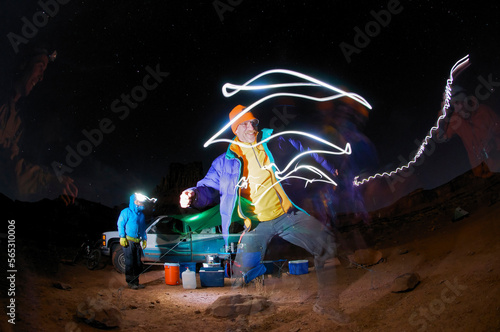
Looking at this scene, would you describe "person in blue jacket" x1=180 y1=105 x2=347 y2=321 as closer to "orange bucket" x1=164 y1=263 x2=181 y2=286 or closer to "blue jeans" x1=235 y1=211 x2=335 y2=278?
"blue jeans" x1=235 y1=211 x2=335 y2=278

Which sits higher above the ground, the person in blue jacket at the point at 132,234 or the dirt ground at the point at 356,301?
the person in blue jacket at the point at 132,234

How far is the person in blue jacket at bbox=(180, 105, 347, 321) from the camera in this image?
12.1 feet

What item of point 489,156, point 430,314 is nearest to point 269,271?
point 430,314

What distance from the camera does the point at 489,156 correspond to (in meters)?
8.10

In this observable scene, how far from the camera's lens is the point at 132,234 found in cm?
698

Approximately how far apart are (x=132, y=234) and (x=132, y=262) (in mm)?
619

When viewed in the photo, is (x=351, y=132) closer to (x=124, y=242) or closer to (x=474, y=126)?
(x=474, y=126)

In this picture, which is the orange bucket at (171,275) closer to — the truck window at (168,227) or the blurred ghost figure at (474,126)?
the truck window at (168,227)

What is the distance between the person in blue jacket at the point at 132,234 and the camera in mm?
6867

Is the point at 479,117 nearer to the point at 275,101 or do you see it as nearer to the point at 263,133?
the point at 275,101

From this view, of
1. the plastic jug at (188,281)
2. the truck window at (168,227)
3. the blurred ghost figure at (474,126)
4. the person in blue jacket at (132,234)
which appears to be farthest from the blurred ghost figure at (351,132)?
the person in blue jacket at (132,234)

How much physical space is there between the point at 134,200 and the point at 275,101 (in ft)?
13.6

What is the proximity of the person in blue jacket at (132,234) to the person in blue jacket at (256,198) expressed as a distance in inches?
129

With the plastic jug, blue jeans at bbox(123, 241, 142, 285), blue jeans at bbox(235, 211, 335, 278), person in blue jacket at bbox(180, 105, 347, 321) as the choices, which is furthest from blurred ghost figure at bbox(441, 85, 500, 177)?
blue jeans at bbox(123, 241, 142, 285)
